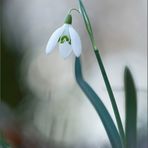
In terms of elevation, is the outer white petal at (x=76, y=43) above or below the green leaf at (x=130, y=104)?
above

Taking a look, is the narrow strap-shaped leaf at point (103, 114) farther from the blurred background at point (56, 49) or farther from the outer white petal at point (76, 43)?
the blurred background at point (56, 49)

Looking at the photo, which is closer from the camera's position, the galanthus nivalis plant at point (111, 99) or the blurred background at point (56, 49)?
the galanthus nivalis plant at point (111, 99)

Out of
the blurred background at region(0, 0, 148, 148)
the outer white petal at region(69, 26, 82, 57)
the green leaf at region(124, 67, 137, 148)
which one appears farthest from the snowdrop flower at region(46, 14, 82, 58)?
the blurred background at region(0, 0, 148, 148)

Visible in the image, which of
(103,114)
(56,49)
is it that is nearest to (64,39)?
(103,114)

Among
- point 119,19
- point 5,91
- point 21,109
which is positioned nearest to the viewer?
point 21,109

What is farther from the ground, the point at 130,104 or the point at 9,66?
the point at 130,104

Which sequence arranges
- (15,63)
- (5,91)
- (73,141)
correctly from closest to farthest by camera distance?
(73,141) < (5,91) < (15,63)

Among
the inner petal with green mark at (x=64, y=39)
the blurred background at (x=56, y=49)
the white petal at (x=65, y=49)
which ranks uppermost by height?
the inner petal with green mark at (x=64, y=39)

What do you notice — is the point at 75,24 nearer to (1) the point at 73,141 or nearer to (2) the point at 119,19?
(2) the point at 119,19

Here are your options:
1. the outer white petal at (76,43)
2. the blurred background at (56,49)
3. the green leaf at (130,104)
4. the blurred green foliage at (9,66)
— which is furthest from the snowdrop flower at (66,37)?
the blurred green foliage at (9,66)

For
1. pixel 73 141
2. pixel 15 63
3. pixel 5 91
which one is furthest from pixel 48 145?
pixel 15 63

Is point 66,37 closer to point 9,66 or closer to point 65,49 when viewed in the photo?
point 65,49
